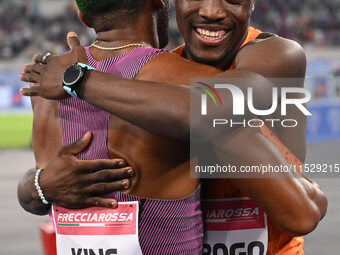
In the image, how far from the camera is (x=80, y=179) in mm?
2287

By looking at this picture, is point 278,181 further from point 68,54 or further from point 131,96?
point 68,54

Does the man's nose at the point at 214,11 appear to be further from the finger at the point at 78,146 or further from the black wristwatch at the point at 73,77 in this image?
the finger at the point at 78,146

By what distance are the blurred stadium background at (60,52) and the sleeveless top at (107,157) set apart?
13.2 ft

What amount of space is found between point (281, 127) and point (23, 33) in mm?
23491

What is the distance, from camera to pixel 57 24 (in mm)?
25891

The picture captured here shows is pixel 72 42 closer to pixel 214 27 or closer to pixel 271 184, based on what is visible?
pixel 214 27

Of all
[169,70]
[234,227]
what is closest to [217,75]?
[169,70]

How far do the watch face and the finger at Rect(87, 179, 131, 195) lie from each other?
394mm

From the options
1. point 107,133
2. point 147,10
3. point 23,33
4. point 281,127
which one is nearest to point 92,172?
point 107,133

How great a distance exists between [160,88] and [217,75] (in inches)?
9.6

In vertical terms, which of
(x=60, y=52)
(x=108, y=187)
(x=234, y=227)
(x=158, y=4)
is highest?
(x=158, y=4)

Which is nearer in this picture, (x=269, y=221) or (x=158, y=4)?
(x=158, y=4)

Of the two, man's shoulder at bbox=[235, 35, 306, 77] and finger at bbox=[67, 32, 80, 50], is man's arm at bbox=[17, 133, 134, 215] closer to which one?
finger at bbox=[67, 32, 80, 50]

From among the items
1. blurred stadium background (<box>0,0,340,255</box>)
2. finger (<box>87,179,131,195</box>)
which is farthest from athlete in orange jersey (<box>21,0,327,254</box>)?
blurred stadium background (<box>0,0,340,255</box>)
